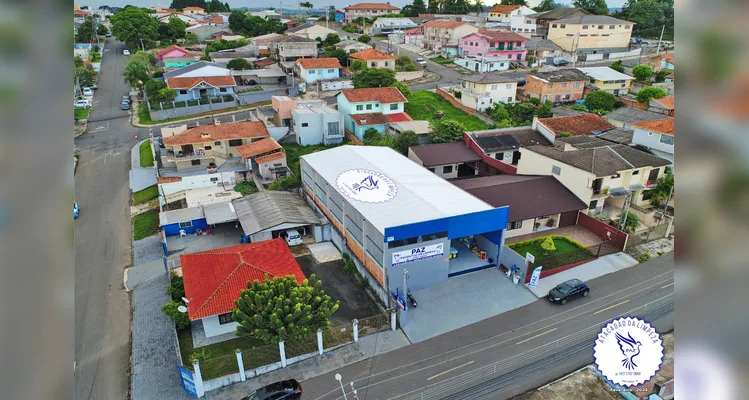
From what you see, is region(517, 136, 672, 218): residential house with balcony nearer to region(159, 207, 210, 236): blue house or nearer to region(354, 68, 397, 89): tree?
region(159, 207, 210, 236): blue house

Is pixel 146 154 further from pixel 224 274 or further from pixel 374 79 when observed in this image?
pixel 374 79

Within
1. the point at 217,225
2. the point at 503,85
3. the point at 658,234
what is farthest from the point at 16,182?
the point at 503,85

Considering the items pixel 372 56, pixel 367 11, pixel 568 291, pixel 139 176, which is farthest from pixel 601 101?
pixel 367 11

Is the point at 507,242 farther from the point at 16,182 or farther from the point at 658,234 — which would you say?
the point at 16,182

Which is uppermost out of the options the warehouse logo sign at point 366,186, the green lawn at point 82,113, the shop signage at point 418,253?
the warehouse logo sign at point 366,186

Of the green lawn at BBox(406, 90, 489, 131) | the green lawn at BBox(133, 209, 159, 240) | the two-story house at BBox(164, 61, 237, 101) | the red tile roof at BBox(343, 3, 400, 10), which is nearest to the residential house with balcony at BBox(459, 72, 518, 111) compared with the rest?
the green lawn at BBox(406, 90, 489, 131)

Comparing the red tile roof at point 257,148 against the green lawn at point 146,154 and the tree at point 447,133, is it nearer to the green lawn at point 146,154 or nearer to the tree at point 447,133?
the green lawn at point 146,154

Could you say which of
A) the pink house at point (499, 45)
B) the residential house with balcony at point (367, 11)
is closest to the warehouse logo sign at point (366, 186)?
the pink house at point (499, 45)
